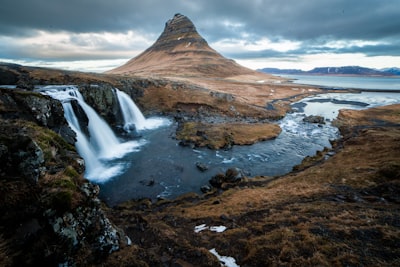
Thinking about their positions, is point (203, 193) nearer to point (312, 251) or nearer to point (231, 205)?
point (231, 205)

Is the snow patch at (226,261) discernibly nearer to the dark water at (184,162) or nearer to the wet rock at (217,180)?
the dark water at (184,162)

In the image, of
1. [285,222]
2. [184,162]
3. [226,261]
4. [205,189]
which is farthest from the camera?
[184,162]

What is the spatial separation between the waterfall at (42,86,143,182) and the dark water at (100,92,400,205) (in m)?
1.91

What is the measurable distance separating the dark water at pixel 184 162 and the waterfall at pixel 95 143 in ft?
6.27

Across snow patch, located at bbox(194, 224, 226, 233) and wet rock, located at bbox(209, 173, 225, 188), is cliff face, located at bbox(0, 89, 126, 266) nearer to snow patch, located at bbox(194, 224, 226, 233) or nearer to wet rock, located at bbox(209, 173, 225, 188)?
snow patch, located at bbox(194, 224, 226, 233)

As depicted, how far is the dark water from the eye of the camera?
23906 millimetres

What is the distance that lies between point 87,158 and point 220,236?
904 inches

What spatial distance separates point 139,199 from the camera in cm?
2152

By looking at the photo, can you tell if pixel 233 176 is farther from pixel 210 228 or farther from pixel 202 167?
pixel 210 228

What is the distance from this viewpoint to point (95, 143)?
33250 millimetres

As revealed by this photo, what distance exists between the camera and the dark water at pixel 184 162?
23.9 metres

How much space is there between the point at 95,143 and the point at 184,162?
15053 millimetres


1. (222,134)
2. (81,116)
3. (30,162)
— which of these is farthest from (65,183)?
(222,134)

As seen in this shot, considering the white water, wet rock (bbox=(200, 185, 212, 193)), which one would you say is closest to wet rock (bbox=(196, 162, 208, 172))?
wet rock (bbox=(200, 185, 212, 193))
